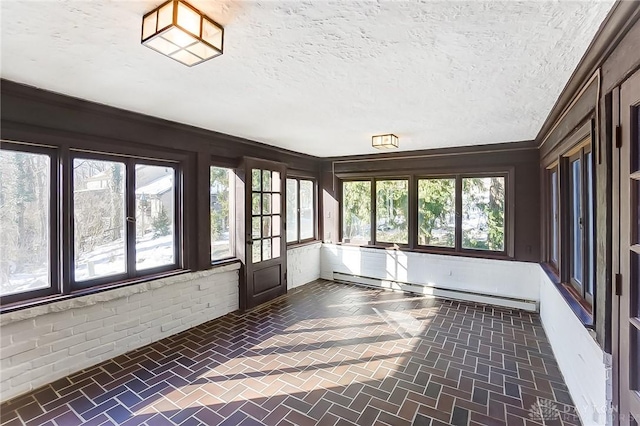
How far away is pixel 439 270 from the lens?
17.3ft

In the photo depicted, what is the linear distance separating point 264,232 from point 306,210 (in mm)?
1585

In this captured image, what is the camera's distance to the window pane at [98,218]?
9.92ft

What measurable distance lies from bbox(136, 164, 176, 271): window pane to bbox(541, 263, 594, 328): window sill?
404cm

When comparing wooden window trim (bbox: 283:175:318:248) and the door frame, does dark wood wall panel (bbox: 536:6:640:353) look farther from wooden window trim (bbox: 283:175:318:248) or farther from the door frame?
wooden window trim (bbox: 283:175:318:248)

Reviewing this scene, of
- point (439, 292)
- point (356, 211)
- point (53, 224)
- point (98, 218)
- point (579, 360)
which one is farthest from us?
point (356, 211)

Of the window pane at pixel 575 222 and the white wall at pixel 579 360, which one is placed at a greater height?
the window pane at pixel 575 222

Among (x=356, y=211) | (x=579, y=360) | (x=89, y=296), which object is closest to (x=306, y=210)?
(x=356, y=211)

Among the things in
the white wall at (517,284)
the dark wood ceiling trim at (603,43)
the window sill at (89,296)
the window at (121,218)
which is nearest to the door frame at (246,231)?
the window sill at (89,296)

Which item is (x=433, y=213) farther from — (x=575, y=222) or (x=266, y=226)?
(x=266, y=226)

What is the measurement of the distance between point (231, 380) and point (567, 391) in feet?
9.35

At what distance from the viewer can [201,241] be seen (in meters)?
4.05

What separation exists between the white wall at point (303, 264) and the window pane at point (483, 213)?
2780 millimetres

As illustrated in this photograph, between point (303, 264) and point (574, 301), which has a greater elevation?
point (574, 301)

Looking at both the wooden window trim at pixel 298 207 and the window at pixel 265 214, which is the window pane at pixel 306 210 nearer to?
the wooden window trim at pixel 298 207
